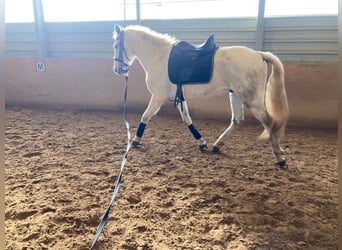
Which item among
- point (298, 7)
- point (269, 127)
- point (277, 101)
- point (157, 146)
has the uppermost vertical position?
point (298, 7)

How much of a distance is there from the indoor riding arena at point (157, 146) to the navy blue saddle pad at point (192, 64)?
29 cm

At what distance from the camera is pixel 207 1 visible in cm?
464

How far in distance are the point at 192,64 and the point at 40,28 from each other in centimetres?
394

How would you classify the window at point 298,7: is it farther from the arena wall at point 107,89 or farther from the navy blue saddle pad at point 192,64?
the navy blue saddle pad at point 192,64

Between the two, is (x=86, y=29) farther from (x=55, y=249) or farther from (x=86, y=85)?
(x=55, y=249)

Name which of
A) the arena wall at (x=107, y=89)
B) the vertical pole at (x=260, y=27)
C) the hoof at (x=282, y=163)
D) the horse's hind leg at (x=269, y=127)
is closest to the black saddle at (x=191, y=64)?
the horse's hind leg at (x=269, y=127)

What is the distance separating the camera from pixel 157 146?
3.09 metres

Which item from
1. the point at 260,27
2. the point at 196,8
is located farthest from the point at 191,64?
the point at 196,8

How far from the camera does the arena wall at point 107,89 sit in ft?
12.9

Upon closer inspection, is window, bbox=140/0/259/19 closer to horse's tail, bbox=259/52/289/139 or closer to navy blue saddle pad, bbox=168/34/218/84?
navy blue saddle pad, bbox=168/34/218/84

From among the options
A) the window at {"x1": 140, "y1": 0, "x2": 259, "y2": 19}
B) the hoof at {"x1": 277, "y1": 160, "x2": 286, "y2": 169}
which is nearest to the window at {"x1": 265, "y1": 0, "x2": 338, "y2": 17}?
the window at {"x1": 140, "y1": 0, "x2": 259, "y2": 19}

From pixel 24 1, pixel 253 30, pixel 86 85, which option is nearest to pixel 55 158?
pixel 86 85

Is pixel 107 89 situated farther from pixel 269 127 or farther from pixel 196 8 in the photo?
pixel 269 127

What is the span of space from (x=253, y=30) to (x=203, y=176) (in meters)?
3.06
